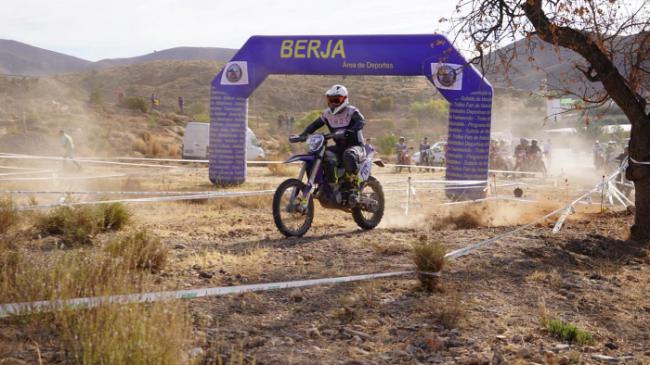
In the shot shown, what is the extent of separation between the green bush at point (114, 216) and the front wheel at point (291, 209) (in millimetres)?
2457

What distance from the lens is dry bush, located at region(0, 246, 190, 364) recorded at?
3.64 meters

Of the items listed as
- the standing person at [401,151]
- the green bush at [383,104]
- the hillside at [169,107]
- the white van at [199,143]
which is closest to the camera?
the standing person at [401,151]

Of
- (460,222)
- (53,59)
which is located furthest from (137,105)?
(53,59)

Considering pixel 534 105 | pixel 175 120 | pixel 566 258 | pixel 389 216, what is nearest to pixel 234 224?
pixel 389 216

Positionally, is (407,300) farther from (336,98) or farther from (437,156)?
(437,156)

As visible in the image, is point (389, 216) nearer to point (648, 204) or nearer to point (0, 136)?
point (648, 204)

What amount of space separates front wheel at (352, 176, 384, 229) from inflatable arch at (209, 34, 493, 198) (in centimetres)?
641

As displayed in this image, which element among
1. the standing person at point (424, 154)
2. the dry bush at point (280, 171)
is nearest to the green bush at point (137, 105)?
the standing person at point (424, 154)

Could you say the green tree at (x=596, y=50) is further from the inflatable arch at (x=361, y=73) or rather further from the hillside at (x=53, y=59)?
the hillside at (x=53, y=59)

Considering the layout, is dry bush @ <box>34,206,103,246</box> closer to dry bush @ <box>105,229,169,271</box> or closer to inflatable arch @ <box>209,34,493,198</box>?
dry bush @ <box>105,229,169,271</box>

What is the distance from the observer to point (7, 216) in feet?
30.5

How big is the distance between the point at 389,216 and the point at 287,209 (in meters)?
4.31

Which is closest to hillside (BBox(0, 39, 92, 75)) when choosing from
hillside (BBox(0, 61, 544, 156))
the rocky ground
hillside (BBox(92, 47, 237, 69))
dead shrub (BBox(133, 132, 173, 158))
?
hillside (BBox(92, 47, 237, 69))

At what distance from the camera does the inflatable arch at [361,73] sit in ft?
56.1
